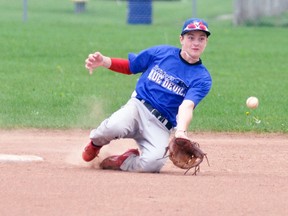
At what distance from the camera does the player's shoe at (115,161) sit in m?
8.00

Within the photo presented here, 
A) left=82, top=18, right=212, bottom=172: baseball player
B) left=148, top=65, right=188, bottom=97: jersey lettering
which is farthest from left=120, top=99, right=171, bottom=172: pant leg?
left=148, top=65, right=188, bottom=97: jersey lettering

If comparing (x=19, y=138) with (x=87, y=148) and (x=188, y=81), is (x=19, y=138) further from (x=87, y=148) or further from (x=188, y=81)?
(x=188, y=81)

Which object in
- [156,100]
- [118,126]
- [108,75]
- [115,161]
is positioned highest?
[156,100]

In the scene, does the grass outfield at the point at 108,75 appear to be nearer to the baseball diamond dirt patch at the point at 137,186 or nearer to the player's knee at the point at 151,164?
the baseball diamond dirt patch at the point at 137,186

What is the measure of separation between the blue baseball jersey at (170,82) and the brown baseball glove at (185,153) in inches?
15.0

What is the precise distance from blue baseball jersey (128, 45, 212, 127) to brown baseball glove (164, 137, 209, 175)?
1.25 feet

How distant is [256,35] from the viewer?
22703mm

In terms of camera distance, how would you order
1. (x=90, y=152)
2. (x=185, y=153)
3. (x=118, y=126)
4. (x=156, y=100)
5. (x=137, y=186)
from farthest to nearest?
(x=90, y=152) < (x=156, y=100) < (x=118, y=126) < (x=185, y=153) < (x=137, y=186)

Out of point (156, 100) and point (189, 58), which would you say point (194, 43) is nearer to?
point (189, 58)

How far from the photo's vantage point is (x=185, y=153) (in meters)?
7.71

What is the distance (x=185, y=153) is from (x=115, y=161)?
0.68 m

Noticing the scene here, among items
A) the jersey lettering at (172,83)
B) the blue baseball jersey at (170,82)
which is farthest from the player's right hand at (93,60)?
the jersey lettering at (172,83)

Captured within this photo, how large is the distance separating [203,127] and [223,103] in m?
1.70

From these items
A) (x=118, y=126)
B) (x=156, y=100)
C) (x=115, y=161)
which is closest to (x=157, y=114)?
→ (x=156, y=100)
